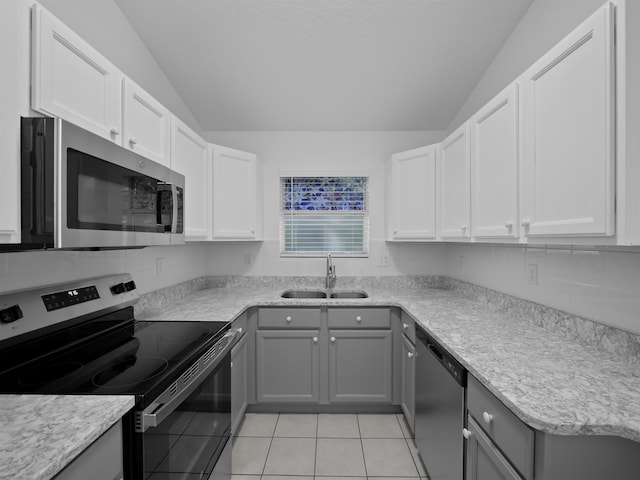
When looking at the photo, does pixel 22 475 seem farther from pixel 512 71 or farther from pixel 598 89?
pixel 512 71

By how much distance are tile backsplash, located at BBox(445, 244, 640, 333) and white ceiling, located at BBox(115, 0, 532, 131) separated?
1.42m

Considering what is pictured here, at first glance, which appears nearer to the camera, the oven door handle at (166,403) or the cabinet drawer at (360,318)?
the oven door handle at (166,403)

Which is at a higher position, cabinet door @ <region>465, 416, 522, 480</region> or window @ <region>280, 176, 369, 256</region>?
window @ <region>280, 176, 369, 256</region>

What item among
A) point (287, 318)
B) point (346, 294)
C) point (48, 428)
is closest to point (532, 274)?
point (346, 294)

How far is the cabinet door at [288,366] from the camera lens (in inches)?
91.5

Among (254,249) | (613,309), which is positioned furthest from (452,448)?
(254,249)

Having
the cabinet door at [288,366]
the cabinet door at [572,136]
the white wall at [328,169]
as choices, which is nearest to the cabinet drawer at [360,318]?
the cabinet door at [288,366]

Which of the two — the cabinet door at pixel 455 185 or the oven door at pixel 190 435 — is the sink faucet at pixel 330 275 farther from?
the oven door at pixel 190 435

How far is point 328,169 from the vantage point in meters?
2.99

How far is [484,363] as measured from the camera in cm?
115

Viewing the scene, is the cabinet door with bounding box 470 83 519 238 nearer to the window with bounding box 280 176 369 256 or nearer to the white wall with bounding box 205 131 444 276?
the white wall with bounding box 205 131 444 276

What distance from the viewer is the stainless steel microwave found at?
85cm

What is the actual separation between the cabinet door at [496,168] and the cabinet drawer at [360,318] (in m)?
0.92

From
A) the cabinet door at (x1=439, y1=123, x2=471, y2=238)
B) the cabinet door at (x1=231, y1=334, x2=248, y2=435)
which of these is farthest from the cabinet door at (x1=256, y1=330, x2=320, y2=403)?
the cabinet door at (x1=439, y1=123, x2=471, y2=238)
